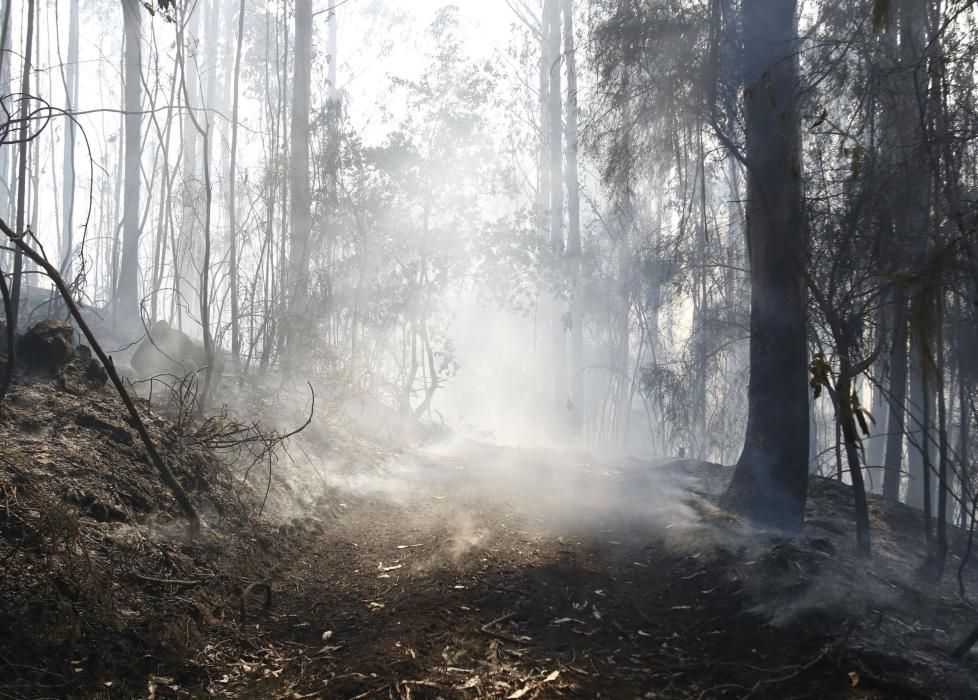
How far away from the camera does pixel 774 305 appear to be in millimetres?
6695

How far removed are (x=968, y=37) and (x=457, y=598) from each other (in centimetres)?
669

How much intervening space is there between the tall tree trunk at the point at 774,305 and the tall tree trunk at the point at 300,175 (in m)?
6.39

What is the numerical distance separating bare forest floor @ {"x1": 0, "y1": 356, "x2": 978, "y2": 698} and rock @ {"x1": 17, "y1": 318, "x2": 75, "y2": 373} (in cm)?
16

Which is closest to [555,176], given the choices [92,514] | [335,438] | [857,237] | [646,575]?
[335,438]

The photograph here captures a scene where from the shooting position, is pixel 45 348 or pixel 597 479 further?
pixel 597 479

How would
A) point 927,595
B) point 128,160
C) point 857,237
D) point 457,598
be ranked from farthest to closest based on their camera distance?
point 128,160 < point 857,237 < point 927,595 < point 457,598

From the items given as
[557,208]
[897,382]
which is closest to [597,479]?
[897,382]

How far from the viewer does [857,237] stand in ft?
19.2

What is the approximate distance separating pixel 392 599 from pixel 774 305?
4.67 metres

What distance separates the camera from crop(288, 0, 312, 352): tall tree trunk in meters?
10.7

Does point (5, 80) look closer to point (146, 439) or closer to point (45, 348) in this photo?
point (45, 348)

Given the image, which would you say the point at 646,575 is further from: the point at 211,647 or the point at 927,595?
the point at 211,647

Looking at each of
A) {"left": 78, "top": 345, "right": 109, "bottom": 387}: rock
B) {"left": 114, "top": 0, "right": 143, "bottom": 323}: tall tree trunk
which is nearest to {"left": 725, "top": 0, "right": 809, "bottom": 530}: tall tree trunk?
{"left": 78, "top": 345, "right": 109, "bottom": 387}: rock

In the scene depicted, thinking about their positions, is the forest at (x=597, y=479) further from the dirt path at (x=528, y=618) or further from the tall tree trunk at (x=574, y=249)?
the tall tree trunk at (x=574, y=249)
